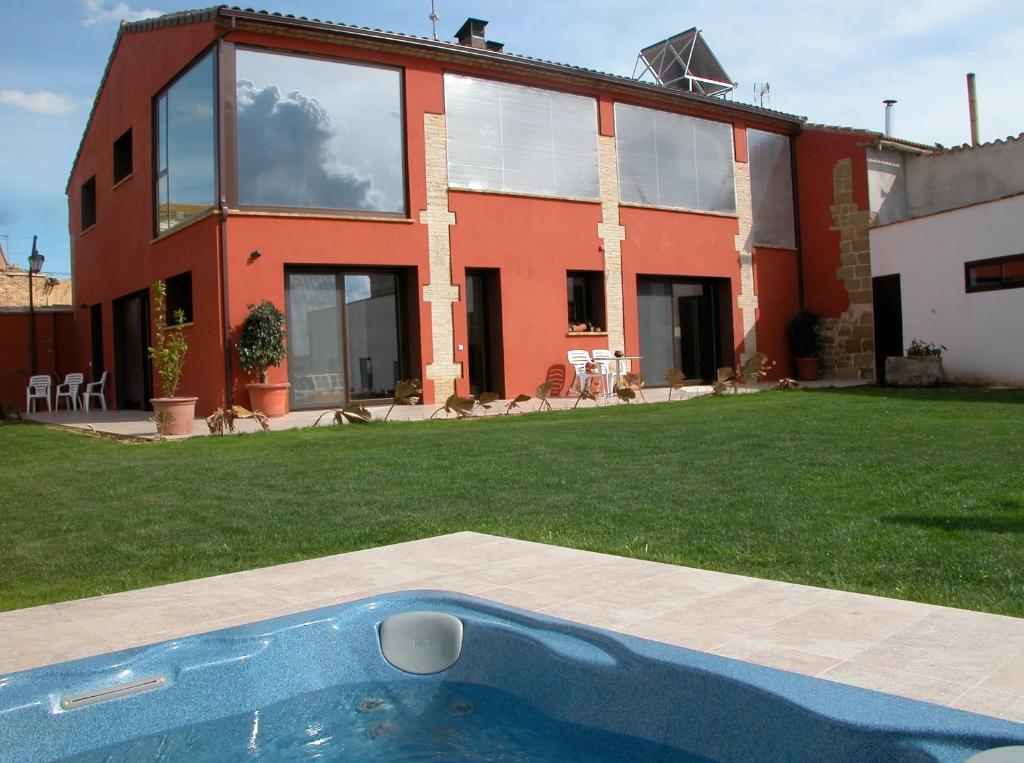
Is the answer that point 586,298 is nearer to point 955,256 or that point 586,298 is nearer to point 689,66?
point 955,256

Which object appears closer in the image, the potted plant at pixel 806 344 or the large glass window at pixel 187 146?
the large glass window at pixel 187 146

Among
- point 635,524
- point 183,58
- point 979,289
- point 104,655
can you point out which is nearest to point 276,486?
point 635,524

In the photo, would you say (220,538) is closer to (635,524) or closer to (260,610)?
(260,610)

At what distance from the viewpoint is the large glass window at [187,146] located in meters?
13.2

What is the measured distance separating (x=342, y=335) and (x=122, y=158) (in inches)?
288

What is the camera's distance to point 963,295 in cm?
1481

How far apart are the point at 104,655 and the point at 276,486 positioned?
3.97m

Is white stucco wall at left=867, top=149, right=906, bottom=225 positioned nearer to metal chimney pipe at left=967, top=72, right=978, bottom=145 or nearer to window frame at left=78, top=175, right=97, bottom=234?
metal chimney pipe at left=967, top=72, right=978, bottom=145

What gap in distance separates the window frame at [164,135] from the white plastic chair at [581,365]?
6.25m

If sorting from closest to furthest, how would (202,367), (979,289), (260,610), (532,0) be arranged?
(260,610) → (532,0) → (202,367) → (979,289)

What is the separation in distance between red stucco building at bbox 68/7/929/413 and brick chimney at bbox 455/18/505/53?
0.06 metres

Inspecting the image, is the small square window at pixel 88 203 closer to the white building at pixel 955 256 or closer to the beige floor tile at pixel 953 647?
the white building at pixel 955 256

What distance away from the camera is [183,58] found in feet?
46.4

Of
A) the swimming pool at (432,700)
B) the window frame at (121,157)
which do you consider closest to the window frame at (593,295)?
the window frame at (121,157)
